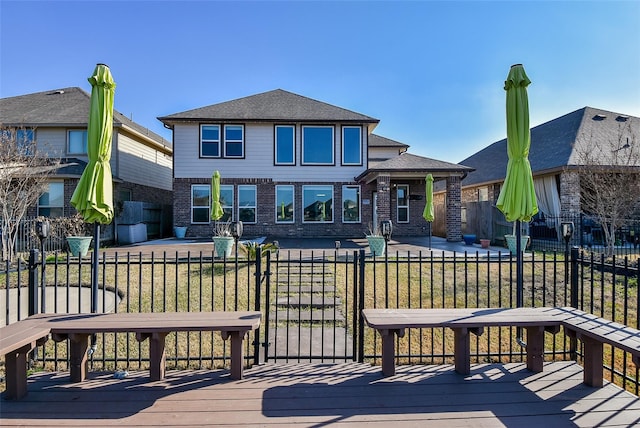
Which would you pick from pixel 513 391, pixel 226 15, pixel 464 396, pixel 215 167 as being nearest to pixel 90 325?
pixel 464 396

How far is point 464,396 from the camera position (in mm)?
3133

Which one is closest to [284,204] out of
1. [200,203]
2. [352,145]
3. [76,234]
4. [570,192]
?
[200,203]

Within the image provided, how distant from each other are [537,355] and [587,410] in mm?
777

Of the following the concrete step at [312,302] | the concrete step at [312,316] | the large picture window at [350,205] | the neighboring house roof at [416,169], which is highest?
the neighboring house roof at [416,169]

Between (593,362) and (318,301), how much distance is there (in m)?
4.16

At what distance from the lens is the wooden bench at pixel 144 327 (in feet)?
10.5

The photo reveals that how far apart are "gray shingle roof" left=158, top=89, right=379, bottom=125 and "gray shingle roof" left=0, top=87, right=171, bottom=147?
152 inches

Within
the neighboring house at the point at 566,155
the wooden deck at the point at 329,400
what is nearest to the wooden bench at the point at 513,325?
the wooden deck at the point at 329,400

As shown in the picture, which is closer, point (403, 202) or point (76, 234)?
point (76, 234)

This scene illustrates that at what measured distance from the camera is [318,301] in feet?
21.4

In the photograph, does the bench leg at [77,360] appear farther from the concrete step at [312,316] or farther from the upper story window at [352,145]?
the upper story window at [352,145]

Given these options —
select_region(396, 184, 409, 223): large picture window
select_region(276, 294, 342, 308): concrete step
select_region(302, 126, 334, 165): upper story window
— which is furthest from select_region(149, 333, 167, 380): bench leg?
select_region(396, 184, 409, 223): large picture window

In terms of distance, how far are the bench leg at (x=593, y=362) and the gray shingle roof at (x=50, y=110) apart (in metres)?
18.7

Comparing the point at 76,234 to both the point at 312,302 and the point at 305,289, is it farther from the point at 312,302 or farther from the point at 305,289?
the point at 312,302
